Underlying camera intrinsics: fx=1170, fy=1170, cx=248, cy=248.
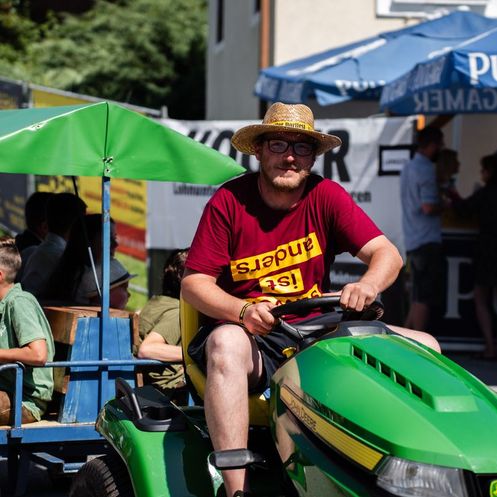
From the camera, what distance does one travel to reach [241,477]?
12.0 feet

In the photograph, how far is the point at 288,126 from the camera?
4.27m

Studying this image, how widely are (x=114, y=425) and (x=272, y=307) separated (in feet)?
2.93

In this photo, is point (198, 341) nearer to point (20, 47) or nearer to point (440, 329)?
point (440, 329)

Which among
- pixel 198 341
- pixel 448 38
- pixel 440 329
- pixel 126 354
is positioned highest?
pixel 448 38

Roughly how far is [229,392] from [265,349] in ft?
1.17

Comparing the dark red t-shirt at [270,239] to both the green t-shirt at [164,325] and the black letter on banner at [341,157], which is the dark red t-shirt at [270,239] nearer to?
the green t-shirt at [164,325]

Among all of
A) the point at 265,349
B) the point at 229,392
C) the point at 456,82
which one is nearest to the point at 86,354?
the point at 265,349

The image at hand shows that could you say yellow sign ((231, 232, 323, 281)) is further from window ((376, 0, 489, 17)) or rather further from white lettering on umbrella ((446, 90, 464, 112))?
window ((376, 0, 489, 17))

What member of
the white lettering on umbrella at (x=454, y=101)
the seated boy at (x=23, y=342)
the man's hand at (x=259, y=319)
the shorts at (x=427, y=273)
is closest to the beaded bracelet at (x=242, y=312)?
the man's hand at (x=259, y=319)

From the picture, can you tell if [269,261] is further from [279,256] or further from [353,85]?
[353,85]

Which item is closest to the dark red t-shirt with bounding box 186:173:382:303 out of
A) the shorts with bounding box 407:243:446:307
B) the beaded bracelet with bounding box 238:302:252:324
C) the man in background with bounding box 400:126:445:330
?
the beaded bracelet with bounding box 238:302:252:324

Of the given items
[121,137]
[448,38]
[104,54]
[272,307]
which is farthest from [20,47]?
[272,307]

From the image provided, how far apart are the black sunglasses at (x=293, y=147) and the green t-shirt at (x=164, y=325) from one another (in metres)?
1.98

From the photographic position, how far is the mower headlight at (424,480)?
306 centimetres
